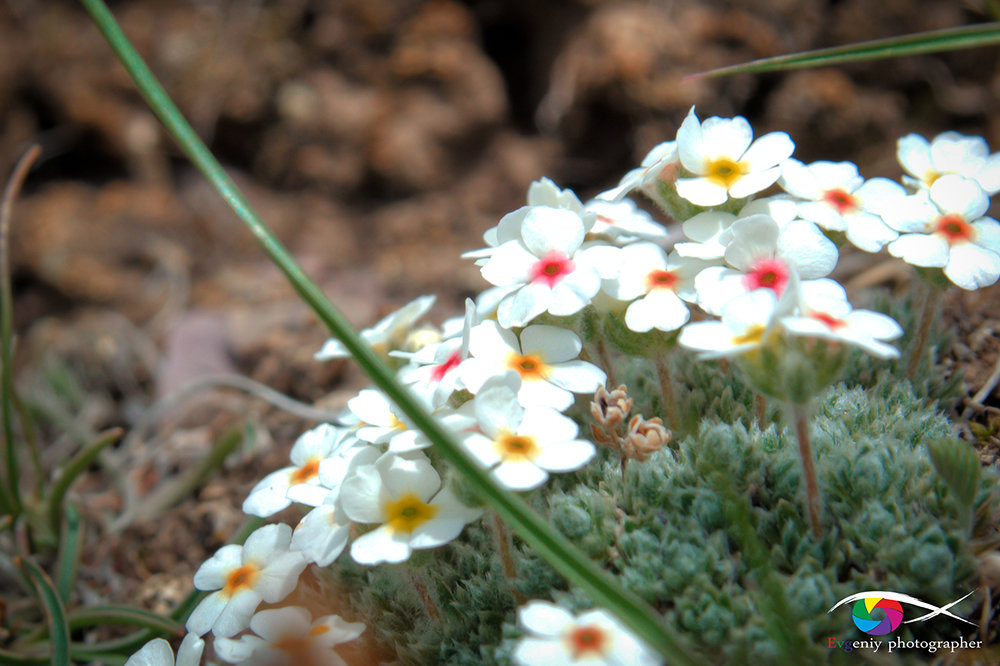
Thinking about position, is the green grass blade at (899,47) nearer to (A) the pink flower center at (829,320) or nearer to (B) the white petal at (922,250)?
(B) the white petal at (922,250)

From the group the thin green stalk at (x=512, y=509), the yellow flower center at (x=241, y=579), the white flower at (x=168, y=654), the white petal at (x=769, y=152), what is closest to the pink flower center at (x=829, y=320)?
the white petal at (x=769, y=152)

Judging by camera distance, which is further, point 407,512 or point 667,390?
point 667,390

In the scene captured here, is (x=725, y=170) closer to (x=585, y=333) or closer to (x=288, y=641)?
(x=585, y=333)

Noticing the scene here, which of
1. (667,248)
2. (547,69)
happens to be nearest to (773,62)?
(667,248)

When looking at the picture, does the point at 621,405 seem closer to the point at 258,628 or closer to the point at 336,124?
the point at 258,628

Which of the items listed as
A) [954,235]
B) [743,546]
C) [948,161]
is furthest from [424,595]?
[948,161]

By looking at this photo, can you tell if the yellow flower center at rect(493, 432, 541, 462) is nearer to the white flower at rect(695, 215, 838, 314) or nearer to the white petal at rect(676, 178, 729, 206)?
the white flower at rect(695, 215, 838, 314)
